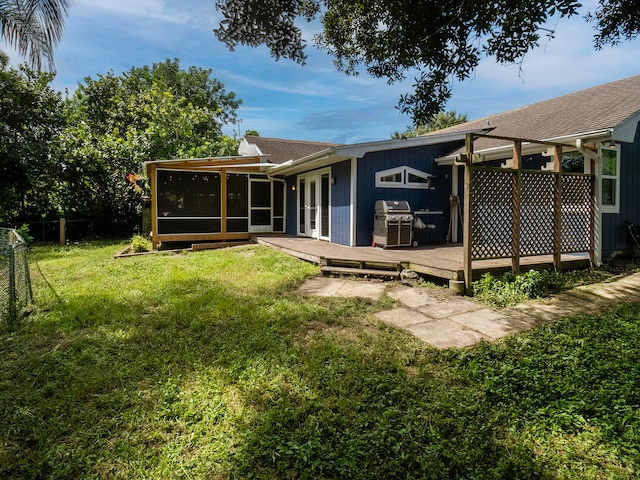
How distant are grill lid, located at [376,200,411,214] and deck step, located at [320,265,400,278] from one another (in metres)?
2.08

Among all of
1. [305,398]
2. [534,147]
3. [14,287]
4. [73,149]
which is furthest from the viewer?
[73,149]

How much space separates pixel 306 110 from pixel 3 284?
5827 millimetres

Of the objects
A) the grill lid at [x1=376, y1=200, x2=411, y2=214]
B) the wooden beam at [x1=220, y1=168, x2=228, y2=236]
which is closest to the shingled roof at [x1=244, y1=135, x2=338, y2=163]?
the wooden beam at [x1=220, y1=168, x2=228, y2=236]

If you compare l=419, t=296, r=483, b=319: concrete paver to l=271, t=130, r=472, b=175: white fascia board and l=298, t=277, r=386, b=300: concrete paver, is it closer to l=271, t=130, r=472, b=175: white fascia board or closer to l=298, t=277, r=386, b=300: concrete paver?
l=298, t=277, r=386, b=300: concrete paver

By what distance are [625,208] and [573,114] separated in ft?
7.22

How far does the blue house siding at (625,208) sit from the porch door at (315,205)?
6.01m

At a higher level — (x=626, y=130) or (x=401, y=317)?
(x=626, y=130)

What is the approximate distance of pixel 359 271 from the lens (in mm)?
6254

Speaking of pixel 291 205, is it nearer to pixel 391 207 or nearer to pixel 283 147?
pixel 283 147

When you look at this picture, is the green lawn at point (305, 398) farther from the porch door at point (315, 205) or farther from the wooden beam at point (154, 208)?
the wooden beam at point (154, 208)

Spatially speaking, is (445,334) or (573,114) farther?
(573,114)

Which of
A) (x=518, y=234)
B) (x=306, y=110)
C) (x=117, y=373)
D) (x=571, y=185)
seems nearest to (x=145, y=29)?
(x=306, y=110)

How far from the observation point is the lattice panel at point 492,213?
17.2 feet

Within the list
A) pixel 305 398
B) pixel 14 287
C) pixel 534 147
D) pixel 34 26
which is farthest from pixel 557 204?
pixel 34 26
